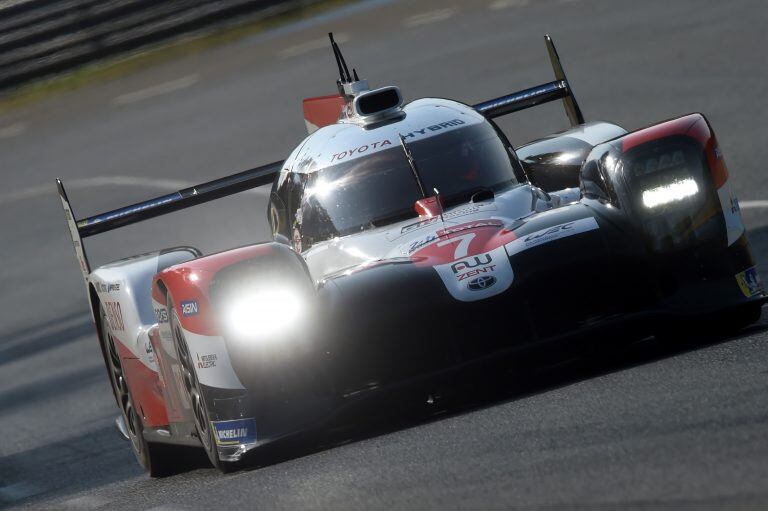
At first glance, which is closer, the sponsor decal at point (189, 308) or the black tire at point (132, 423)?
the sponsor decal at point (189, 308)

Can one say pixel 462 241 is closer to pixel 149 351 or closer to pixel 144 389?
pixel 149 351

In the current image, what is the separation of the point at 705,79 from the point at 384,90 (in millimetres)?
8292

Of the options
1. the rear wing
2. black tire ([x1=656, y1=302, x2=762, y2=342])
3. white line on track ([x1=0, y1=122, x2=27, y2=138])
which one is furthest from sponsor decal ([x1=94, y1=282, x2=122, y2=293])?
white line on track ([x1=0, y1=122, x2=27, y2=138])

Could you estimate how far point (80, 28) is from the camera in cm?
2106

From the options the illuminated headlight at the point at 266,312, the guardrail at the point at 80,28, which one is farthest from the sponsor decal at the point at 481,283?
the guardrail at the point at 80,28

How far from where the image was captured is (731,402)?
14.9 ft

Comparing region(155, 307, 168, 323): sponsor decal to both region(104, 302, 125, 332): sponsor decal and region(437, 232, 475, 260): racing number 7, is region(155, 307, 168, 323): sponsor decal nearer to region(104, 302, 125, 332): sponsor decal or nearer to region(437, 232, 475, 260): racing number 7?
region(104, 302, 125, 332): sponsor decal

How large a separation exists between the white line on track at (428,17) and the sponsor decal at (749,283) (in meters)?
14.8

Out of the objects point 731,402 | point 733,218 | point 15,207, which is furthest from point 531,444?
point 15,207

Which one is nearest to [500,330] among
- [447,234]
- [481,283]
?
[481,283]

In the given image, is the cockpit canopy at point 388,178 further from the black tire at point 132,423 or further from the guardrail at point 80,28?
the guardrail at point 80,28

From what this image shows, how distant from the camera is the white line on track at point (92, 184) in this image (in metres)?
16.9

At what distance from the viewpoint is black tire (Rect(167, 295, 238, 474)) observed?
5828mm

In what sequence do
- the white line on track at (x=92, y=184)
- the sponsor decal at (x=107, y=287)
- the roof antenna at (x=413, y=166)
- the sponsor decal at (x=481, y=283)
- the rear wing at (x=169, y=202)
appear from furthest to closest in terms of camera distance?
the white line on track at (x=92, y=184) → the rear wing at (x=169, y=202) → the sponsor decal at (x=107, y=287) → the roof antenna at (x=413, y=166) → the sponsor decal at (x=481, y=283)
